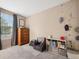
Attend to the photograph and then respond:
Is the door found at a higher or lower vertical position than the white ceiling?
lower

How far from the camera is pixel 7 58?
258cm

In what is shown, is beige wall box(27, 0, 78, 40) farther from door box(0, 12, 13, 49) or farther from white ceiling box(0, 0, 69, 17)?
door box(0, 12, 13, 49)

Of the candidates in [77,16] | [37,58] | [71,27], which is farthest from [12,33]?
[77,16]

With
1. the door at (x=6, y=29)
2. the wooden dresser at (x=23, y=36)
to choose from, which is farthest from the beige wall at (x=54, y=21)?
the door at (x=6, y=29)

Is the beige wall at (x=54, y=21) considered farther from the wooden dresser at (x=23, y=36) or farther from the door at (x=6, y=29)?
the door at (x=6, y=29)

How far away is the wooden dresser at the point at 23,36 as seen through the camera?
4602 mm

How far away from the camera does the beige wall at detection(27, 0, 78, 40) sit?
3.37 m

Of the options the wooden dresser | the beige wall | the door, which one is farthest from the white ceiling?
the wooden dresser

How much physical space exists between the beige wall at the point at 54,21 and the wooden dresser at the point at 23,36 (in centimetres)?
34

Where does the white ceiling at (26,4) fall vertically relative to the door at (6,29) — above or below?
above

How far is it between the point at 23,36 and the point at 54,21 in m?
2.20

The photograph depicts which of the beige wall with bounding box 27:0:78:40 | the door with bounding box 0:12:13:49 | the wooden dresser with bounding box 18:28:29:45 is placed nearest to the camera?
the beige wall with bounding box 27:0:78:40

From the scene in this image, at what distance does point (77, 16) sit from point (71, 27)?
532 millimetres

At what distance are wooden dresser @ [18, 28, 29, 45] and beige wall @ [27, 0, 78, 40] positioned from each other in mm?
337
